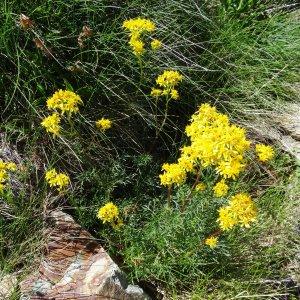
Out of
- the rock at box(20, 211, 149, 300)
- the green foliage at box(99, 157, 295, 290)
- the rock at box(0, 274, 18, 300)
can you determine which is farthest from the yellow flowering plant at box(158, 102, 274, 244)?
the rock at box(0, 274, 18, 300)

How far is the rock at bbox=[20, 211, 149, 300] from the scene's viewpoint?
2.27 metres

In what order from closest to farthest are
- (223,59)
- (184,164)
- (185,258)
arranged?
(184,164) < (185,258) < (223,59)

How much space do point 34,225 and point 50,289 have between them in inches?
15.8

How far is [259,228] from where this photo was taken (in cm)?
268

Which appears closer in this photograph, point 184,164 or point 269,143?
point 184,164

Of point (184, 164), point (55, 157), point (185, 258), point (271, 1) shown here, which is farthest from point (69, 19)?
point (271, 1)

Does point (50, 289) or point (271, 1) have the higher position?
point (271, 1)

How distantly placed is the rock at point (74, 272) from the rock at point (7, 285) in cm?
4

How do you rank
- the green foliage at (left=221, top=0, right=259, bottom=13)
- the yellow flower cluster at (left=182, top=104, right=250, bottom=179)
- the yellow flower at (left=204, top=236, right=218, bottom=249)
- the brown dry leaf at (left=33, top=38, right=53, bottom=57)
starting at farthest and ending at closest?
1. the green foliage at (left=221, top=0, right=259, bottom=13)
2. the brown dry leaf at (left=33, top=38, right=53, bottom=57)
3. the yellow flower at (left=204, top=236, right=218, bottom=249)
4. the yellow flower cluster at (left=182, top=104, right=250, bottom=179)

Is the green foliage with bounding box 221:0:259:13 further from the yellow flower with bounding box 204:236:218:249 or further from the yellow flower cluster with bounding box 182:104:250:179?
the yellow flower with bounding box 204:236:218:249

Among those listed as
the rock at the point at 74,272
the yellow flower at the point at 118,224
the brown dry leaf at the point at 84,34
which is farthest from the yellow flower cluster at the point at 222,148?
the brown dry leaf at the point at 84,34

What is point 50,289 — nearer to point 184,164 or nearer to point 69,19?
point 184,164

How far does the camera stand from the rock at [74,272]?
2.27m

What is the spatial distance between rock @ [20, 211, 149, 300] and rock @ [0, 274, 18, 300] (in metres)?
0.04
